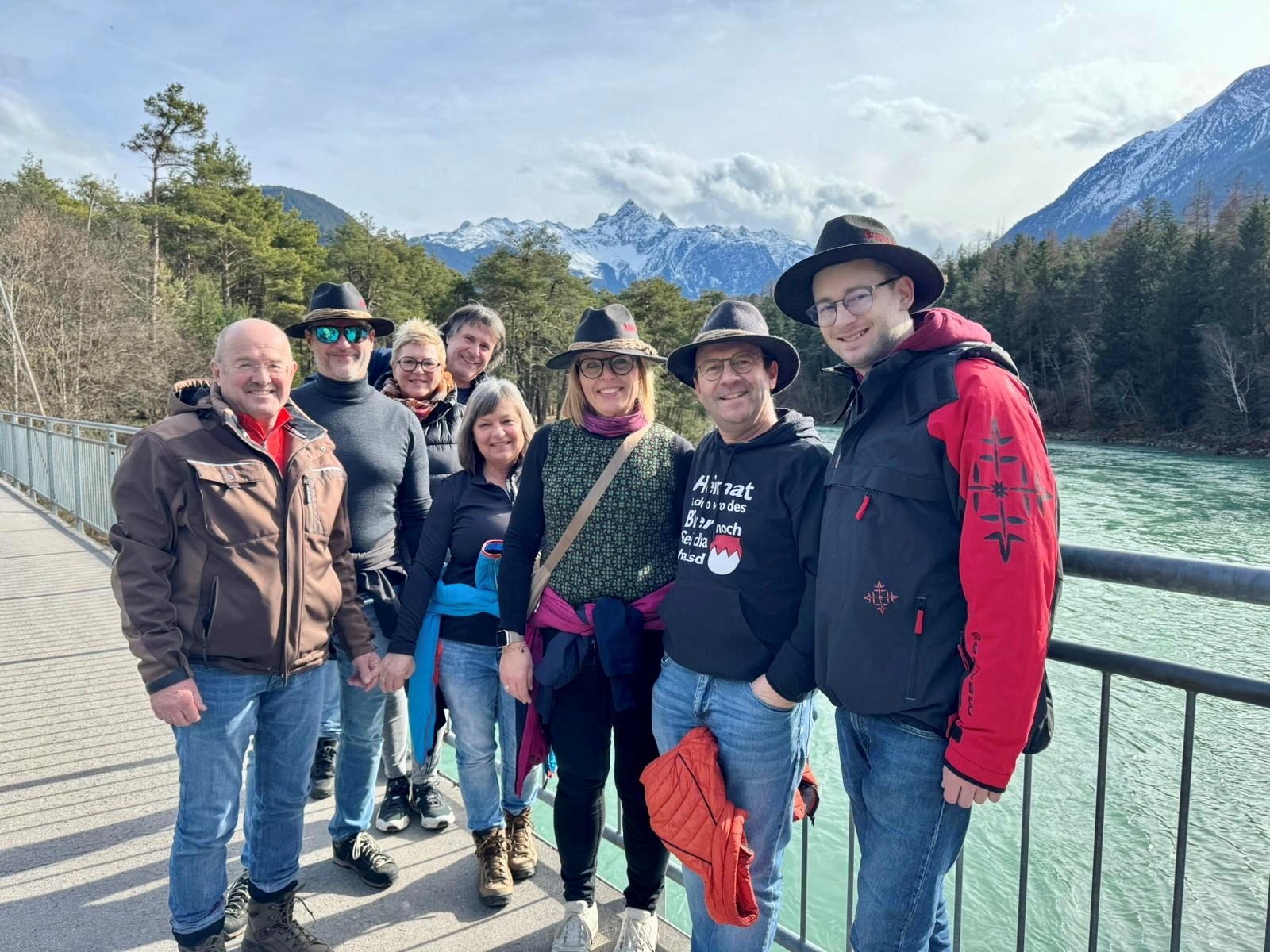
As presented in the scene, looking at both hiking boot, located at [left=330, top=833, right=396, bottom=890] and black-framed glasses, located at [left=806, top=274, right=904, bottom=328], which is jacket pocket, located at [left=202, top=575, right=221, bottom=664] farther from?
black-framed glasses, located at [left=806, top=274, right=904, bottom=328]

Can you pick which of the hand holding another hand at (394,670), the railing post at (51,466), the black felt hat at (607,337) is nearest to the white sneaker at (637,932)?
the hand holding another hand at (394,670)

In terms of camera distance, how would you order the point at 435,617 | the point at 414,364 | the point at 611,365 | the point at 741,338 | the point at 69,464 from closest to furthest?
the point at 741,338, the point at 611,365, the point at 435,617, the point at 414,364, the point at 69,464

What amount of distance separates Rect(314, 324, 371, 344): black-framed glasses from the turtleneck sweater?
0.14m

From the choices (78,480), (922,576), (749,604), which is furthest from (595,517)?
(78,480)

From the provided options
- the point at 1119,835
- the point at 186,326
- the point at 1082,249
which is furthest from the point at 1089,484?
the point at 1082,249

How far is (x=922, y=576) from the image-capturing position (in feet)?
4.98

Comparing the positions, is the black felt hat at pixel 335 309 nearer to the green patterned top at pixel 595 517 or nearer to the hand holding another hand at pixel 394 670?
the green patterned top at pixel 595 517

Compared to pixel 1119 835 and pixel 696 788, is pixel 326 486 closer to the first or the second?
pixel 696 788

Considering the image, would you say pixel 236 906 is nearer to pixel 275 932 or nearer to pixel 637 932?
pixel 275 932

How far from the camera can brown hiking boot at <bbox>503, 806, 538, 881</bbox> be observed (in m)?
2.72

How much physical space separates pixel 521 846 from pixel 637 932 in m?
0.62

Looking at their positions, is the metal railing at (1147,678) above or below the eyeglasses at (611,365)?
below

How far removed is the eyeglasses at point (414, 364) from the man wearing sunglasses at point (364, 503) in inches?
10.2

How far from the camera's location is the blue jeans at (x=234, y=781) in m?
2.12
